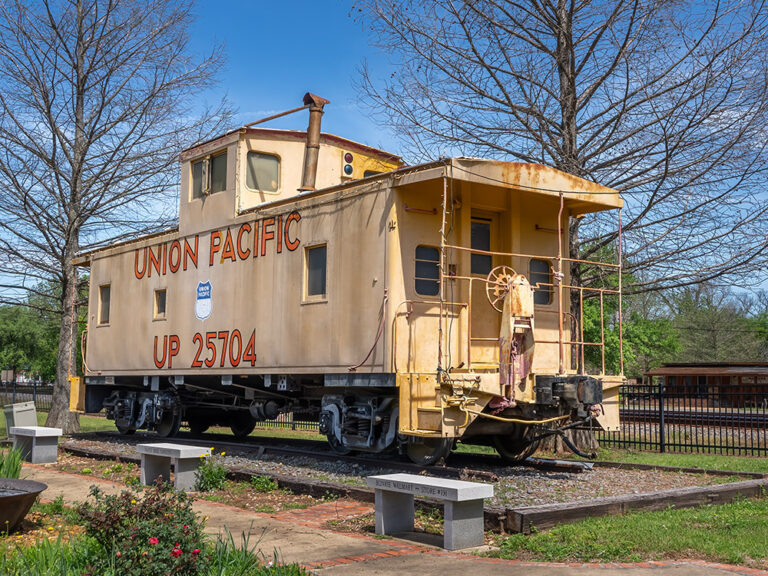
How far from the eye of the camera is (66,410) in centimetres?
1900

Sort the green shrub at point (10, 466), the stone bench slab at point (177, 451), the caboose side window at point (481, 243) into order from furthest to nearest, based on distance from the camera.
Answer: the caboose side window at point (481, 243) < the stone bench slab at point (177, 451) < the green shrub at point (10, 466)

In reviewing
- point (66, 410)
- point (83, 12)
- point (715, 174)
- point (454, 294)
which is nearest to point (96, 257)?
point (66, 410)

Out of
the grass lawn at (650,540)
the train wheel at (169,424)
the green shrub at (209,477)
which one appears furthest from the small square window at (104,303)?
the grass lawn at (650,540)

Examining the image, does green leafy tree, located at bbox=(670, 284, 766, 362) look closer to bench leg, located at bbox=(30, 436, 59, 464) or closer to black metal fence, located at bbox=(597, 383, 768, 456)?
black metal fence, located at bbox=(597, 383, 768, 456)

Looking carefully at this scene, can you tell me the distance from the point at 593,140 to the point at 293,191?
16.2 ft

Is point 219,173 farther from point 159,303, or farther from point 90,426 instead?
point 90,426

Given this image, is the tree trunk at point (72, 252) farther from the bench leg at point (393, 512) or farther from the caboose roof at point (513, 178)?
the bench leg at point (393, 512)

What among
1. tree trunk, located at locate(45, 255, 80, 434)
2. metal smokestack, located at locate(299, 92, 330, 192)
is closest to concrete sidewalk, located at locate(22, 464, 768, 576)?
metal smokestack, located at locate(299, 92, 330, 192)

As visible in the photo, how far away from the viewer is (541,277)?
457 inches

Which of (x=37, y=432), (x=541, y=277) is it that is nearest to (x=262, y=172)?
(x=541, y=277)

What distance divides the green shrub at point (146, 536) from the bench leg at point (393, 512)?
1.94 metres

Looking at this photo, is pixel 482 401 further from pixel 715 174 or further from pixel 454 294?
pixel 715 174

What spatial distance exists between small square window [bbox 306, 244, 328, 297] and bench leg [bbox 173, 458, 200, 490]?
3026 mm

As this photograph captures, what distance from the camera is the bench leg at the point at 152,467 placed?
10.0 meters
